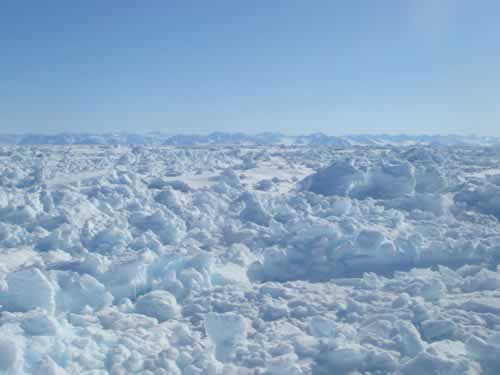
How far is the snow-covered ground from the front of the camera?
3.64 meters

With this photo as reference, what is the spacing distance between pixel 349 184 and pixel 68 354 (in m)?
9.62

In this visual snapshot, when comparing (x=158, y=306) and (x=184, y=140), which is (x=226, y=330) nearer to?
(x=158, y=306)

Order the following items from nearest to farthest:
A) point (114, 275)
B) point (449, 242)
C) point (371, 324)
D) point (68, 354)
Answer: point (68, 354) < point (371, 324) < point (114, 275) < point (449, 242)

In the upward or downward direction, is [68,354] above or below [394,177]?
below

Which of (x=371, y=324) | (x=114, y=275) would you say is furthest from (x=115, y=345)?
(x=371, y=324)

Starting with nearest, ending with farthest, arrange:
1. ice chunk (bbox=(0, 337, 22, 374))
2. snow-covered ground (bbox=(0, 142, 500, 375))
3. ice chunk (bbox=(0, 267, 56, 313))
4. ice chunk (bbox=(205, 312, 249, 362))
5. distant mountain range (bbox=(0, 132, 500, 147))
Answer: ice chunk (bbox=(0, 337, 22, 374)) < snow-covered ground (bbox=(0, 142, 500, 375)) < ice chunk (bbox=(205, 312, 249, 362)) < ice chunk (bbox=(0, 267, 56, 313)) < distant mountain range (bbox=(0, 132, 500, 147))

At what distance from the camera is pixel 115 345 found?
12.5 ft

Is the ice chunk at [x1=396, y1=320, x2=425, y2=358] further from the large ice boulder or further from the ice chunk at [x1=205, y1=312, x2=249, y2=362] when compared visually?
the large ice boulder

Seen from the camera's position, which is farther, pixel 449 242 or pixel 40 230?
pixel 40 230

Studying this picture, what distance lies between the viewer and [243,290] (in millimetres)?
5301

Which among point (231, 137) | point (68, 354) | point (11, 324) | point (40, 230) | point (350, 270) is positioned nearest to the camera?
point (68, 354)

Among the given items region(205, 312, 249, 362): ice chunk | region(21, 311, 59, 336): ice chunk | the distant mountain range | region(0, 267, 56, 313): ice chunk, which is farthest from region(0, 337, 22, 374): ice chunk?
the distant mountain range

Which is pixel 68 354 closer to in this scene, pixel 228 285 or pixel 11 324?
pixel 11 324

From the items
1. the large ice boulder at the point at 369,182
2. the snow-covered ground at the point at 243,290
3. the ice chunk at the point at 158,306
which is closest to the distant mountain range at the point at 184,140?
the large ice boulder at the point at 369,182
